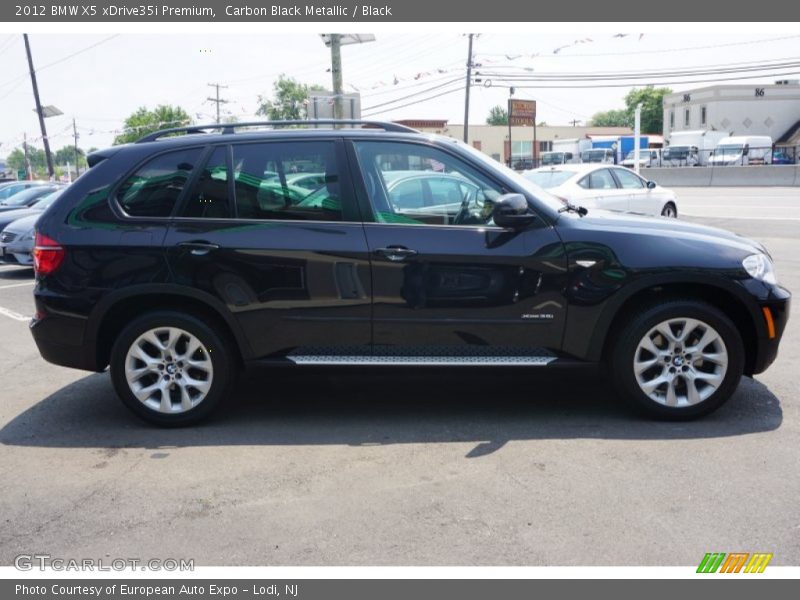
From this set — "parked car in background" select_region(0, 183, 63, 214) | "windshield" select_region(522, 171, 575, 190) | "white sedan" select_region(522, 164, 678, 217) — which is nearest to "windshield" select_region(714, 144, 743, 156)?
"white sedan" select_region(522, 164, 678, 217)

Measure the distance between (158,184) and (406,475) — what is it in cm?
247

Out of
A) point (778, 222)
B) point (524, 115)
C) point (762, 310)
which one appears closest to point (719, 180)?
point (778, 222)

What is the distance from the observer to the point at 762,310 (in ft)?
15.8

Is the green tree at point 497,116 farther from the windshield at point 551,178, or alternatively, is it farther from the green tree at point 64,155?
the windshield at point 551,178

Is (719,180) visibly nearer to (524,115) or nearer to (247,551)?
(524,115)

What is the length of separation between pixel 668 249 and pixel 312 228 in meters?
2.20

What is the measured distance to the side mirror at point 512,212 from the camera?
4.64m

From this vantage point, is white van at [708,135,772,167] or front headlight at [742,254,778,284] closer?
front headlight at [742,254,778,284]

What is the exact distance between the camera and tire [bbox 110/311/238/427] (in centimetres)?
491

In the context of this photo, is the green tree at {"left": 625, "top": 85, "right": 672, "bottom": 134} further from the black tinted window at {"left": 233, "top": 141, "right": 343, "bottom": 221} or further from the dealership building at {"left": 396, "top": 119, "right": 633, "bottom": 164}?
the black tinted window at {"left": 233, "top": 141, "right": 343, "bottom": 221}

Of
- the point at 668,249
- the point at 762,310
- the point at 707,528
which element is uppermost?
the point at 668,249

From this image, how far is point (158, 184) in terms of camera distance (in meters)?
5.02

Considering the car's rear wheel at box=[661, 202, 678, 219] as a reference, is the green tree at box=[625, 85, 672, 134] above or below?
above

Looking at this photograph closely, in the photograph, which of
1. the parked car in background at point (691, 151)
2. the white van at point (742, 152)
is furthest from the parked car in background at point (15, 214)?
the parked car in background at point (691, 151)
